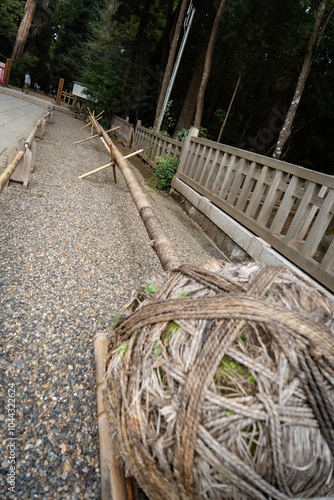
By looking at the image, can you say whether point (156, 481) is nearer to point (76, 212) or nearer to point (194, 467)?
point (194, 467)

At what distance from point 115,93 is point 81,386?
17216mm

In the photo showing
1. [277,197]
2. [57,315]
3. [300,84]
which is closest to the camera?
[57,315]

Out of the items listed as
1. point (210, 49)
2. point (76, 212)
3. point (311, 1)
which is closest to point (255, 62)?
point (311, 1)

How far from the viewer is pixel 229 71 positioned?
14805mm

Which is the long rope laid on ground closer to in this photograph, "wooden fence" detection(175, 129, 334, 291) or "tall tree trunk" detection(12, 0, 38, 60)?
"wooden fence" detection(175, 129, 334, 291)

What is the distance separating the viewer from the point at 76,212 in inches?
178

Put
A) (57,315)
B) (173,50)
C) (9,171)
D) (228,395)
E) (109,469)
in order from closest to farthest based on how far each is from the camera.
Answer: (228,395), (109,469), (57,315), (9,171), (173,50)

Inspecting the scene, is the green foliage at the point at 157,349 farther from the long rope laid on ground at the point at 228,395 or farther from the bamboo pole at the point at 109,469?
the bamboo pole at the point at 109,469

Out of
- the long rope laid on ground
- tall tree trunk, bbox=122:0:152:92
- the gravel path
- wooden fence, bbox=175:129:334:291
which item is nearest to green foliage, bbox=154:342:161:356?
the long rope laid on ground

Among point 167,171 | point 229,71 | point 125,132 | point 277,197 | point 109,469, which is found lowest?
point 109,469

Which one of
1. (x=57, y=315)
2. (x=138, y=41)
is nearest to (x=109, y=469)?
(x=57, y=315)

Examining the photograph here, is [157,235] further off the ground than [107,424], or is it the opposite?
[157,235]

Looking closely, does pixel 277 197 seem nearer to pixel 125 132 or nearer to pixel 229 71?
pixel 125 132

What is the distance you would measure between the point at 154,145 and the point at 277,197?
625cm
